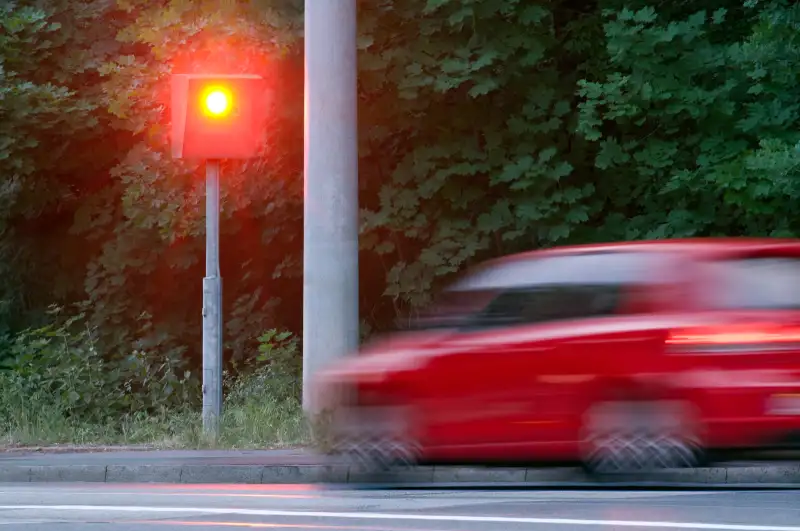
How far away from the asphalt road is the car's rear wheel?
0.26 meters

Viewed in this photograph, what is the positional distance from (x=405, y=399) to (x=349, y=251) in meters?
5.65

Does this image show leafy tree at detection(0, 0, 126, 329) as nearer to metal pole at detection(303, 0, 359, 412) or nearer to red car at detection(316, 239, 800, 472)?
metal pole at detection(303, 0, 359, 412)

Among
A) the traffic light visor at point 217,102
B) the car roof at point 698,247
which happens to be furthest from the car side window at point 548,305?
the traffic light visor at point 217,102

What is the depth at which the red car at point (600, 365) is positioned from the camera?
33.6 ft

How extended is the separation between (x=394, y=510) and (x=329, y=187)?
640 centimetres

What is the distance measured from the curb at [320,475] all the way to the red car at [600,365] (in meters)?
0.89

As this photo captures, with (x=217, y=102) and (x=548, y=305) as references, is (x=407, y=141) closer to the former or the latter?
(x=217, y=102)

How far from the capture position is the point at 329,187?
16.4 meters

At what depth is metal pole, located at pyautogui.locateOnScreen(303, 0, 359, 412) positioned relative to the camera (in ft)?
53.9

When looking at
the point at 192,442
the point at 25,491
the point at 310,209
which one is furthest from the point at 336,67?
the point at 25,491

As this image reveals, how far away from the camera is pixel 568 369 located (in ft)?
34.5

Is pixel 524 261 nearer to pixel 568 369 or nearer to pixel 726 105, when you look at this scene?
pixel 568 369

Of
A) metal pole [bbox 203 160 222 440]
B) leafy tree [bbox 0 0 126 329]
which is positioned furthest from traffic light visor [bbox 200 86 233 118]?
leafy tree [bbox 0 0 126 329]

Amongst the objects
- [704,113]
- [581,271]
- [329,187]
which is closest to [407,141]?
[704,113]
